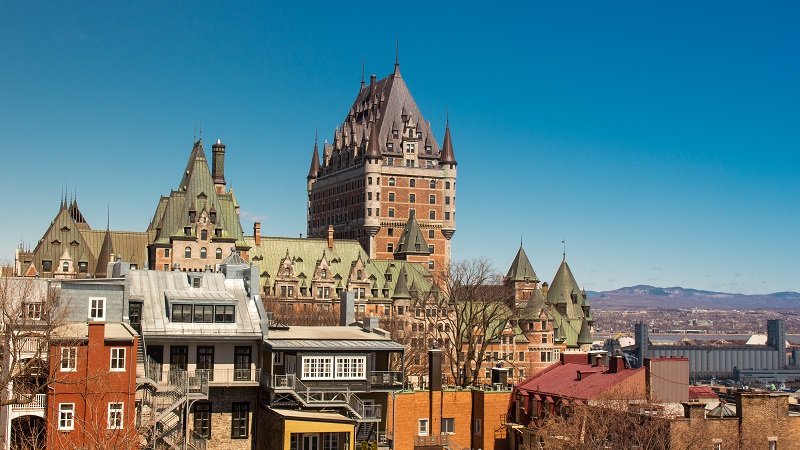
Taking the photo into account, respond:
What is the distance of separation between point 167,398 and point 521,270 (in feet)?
333

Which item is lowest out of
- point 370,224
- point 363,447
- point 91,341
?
point 363,447

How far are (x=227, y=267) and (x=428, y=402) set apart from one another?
13.8 m

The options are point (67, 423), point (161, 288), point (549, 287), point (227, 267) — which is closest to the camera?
point (67, 423)

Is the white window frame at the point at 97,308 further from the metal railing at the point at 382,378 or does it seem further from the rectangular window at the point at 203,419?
the metal railing at the point at 382,378

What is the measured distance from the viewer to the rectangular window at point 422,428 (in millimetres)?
61219

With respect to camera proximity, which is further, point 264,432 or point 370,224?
point 370,224

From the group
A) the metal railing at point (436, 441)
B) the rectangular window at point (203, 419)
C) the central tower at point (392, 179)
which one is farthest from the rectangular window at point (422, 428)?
the central tower at point (392, 179)

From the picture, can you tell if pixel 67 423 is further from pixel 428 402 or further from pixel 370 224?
pixel 370 224

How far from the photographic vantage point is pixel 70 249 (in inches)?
5266

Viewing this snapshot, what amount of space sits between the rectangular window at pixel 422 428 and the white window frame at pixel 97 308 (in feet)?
57.0

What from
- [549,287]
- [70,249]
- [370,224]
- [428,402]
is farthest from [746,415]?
[370,224]

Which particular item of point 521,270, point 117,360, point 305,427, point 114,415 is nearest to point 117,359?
point 117,360

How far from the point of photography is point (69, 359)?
2019 inches

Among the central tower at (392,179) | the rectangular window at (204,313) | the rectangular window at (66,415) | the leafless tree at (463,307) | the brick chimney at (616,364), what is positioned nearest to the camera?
the rectangular window at (66,415)
